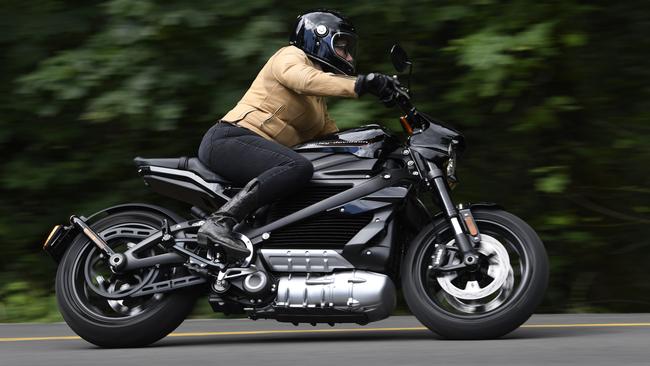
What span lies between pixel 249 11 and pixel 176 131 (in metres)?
1.50

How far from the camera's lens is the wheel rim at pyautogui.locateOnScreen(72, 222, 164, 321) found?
678 centimetres

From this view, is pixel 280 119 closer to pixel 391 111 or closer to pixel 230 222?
pixel 230 222

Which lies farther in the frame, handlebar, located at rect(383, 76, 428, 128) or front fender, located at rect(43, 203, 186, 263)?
front fender, located at rect(43, 203, 186, 263)

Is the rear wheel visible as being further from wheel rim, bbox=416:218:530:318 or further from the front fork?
the front fork

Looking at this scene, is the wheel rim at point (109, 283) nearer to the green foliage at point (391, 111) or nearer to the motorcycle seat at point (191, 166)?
the motorcycle seat at point (191, 166)

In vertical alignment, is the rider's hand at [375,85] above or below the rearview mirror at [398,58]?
below

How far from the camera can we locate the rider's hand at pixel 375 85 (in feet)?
21.4

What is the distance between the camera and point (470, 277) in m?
6.60

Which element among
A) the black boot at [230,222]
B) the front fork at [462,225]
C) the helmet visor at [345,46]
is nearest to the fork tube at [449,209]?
the front fork at [462,225]

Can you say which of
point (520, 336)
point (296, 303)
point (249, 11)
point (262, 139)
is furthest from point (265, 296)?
point (249, 11)

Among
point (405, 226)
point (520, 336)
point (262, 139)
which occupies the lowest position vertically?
point (520, 336)

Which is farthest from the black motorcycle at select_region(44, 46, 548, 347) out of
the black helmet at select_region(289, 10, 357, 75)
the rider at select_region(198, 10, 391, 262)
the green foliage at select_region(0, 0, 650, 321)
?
the green foliage at select_region(0, 0, 650, 321)

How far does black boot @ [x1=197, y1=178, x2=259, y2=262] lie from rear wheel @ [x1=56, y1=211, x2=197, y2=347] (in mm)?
334

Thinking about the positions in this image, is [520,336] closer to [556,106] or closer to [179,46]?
[556,106]
